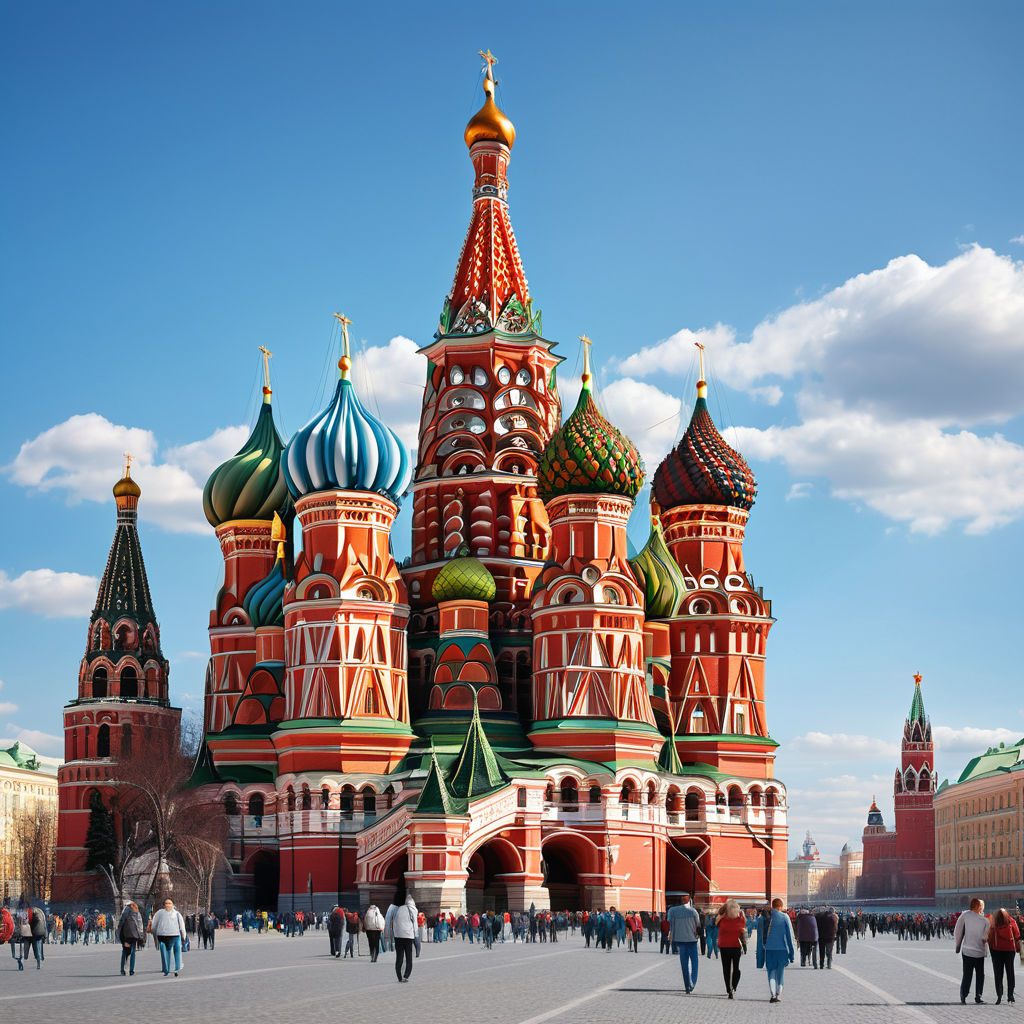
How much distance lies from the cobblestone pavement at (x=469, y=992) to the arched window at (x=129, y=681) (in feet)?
141

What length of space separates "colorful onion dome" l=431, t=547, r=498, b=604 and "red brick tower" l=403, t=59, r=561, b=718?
2.11 metres

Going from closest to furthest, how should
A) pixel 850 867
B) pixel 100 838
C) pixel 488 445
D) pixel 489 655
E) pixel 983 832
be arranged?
pixel 489 655
pixel 488 445
pixel 100 838
pixel 983 832
pixel 850 867

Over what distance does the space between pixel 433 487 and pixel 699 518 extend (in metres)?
10.0

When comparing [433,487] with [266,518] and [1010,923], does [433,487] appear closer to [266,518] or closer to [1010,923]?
[266,518]

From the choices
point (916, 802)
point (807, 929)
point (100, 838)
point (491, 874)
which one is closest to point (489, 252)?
point (491, 874)

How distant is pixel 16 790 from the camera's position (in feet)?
340

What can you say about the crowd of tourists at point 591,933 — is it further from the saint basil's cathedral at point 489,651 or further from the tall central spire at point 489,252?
the tall central spire at point 489,252

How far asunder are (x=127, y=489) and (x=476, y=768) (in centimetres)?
3126

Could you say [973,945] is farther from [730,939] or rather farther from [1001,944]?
[730,939]

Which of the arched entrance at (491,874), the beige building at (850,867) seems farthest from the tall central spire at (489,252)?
the beige building at (850,867)

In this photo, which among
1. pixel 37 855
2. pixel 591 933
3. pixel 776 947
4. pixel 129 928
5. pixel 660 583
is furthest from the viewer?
pixel 37 855

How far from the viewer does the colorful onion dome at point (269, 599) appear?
194 ft

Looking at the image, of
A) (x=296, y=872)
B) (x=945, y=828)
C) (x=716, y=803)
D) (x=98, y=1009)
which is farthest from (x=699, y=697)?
(x=945, y=828)

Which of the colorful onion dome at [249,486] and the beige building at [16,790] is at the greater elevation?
the colorful onion dome at [249,486]
